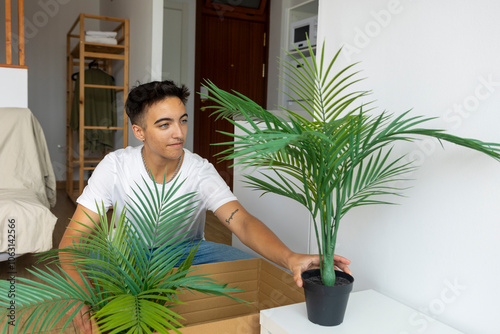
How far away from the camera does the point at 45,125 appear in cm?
576

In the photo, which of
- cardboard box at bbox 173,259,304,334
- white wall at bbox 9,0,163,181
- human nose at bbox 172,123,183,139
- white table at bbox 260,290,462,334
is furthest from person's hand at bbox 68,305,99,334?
white wall at bbox 9,0,163,181

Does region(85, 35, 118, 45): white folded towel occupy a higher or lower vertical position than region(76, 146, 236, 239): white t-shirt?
higher

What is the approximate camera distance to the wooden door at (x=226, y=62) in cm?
520

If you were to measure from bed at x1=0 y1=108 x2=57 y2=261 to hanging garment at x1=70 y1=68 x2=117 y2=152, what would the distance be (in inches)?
63.4

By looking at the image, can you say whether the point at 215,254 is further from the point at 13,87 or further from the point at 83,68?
the point at 83,68

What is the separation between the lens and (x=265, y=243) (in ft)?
→ 4.43

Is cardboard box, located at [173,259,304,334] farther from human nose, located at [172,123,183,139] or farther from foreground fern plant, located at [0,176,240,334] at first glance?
human nose, located at [172,123,183,139]

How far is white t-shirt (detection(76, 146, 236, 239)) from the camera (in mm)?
1577

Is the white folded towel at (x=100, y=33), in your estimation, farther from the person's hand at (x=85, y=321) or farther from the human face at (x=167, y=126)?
the person's hand at (x=85, y=321)

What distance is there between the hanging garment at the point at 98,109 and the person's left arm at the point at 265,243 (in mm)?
3446

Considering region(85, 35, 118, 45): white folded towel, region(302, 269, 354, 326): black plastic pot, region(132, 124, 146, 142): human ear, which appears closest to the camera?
region(302, 269, 354, 326): black plastic pot

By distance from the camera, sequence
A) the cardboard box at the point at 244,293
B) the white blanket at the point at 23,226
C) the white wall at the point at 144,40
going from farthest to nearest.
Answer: the white wall at the point at 144,40, the white blanket at the point at 23,226, the cardboard box at the point at 244,293

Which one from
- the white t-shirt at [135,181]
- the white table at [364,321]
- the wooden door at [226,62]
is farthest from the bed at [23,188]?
the wooden door at [226,62]

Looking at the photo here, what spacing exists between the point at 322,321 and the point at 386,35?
816 mm
